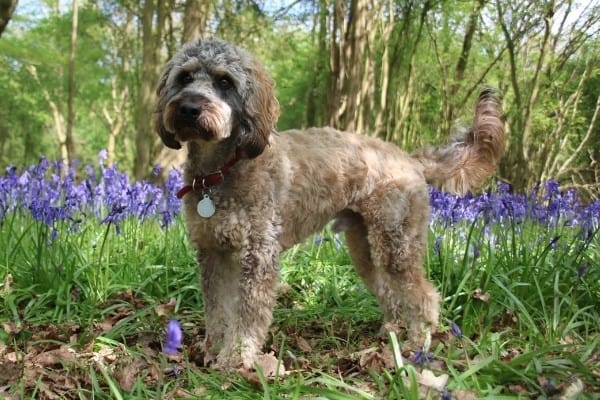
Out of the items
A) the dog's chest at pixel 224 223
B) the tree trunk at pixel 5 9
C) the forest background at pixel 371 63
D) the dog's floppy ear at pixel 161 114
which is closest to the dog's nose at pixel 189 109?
the dog's floppy ear at pixel 161 114

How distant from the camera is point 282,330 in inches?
154

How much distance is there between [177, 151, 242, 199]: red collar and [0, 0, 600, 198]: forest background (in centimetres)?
677

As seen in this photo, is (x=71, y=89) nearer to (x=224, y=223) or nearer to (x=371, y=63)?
(x=371, y=63)

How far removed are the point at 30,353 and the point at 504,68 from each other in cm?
1549

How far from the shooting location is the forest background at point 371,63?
1121cm

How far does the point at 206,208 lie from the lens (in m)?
3.35

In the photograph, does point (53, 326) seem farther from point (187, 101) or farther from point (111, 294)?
point (187, 101)

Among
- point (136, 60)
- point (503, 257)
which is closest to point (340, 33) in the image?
point (503, 257)

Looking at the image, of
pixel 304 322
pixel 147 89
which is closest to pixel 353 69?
pixel 147 89

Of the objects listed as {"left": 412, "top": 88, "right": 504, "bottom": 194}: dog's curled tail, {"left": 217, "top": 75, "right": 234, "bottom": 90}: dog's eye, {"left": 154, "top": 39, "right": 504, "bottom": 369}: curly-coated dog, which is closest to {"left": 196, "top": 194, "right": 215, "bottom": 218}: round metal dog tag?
{"left": 154, "top": 39, "right": 504, "bottom": 369}: curly-coated dog

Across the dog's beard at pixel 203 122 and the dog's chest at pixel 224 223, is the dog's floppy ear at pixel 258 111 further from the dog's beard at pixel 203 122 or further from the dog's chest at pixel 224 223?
the dog's chest at pixel 224 223

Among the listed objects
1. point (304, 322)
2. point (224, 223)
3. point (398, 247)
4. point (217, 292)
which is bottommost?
point (304, 322)

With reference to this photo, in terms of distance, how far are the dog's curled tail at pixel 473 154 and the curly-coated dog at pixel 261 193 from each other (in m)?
0.02

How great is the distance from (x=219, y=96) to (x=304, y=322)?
5.71 feet
